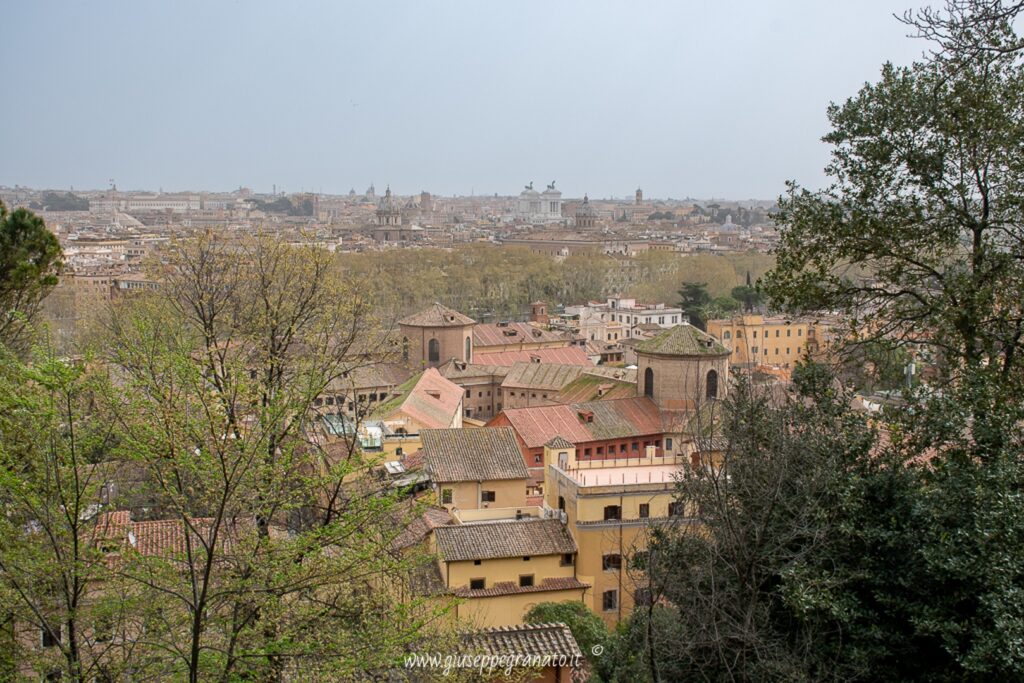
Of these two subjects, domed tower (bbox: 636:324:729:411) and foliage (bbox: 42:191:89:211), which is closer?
domed tower (bbox: 636:324:729:411)

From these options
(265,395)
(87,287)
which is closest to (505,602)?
(265,395)

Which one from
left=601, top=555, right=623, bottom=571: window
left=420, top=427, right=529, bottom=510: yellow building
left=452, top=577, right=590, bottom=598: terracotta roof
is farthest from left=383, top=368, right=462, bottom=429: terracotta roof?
left=452, top=577, right=590, bottom=598: terracotta roof

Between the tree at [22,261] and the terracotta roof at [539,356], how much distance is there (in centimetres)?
2889

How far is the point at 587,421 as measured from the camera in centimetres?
2600

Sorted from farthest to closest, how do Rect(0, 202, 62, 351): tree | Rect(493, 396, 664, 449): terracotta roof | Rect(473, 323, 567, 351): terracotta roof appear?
1. Rect(473, 323, 567, 351): terracotta roof
2. Rect(493, 396, 664, 449): terracotta roof
3. Rect(0, 202, 62, 351): tree

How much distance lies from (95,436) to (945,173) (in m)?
6.99

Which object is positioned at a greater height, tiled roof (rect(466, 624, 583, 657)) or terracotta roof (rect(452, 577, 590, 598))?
tiled roof (rect(466, 624, 583, 657))

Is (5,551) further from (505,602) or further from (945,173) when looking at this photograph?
(505,602)

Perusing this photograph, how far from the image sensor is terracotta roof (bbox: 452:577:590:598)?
48.7 feet

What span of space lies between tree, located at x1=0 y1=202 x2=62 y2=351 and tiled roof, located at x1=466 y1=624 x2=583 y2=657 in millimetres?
5699

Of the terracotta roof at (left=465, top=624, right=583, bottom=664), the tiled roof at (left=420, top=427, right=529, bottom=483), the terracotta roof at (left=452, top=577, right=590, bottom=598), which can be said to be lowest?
the terracotta roof at (left=452, top=577, right=590, bottom=598)

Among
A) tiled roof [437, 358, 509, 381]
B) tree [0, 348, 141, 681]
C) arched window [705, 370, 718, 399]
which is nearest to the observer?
tree [0, 348, 141, 681]

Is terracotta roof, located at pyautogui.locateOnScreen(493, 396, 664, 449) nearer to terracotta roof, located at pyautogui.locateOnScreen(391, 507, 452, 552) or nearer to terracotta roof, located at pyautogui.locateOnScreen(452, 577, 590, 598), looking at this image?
terracotta roof, located at pyautogui.locateOnScreen(391, 507, 452, 552)

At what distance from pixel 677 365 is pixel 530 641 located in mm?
16691
